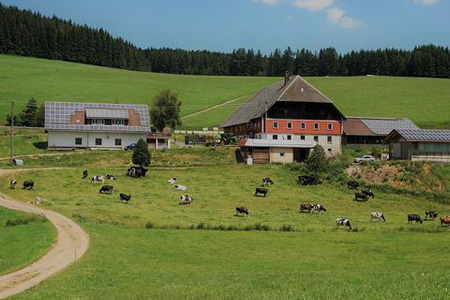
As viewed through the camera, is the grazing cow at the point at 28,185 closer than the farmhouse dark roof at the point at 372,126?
Yes

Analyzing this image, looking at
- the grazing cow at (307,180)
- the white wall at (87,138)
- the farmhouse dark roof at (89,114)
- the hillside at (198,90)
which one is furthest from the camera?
the hillside at (198,90)

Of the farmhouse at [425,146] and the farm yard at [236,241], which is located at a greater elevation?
the farmhouse at [425,146]

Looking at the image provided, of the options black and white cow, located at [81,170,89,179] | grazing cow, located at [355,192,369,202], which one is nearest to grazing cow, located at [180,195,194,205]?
black and white cow, located at [81,170,89,179]

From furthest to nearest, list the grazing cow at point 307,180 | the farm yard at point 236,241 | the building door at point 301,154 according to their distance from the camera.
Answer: the building door at point 301,154 < the grazing cow at point 307,180 < the farm yard at point 236,241

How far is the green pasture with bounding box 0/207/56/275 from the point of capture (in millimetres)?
23614

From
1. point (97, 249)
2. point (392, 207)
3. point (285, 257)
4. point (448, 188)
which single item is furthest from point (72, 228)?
point (448, 188)

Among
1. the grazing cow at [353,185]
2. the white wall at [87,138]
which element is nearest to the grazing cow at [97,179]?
the grazing cow at [353,185]

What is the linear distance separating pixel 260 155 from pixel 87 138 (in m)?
25.8

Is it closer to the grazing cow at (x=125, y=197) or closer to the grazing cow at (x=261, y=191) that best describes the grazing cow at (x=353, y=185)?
the grazing cow at (x=261, y=191)

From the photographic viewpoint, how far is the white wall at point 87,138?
257ft

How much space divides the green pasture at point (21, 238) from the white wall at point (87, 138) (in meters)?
43.5

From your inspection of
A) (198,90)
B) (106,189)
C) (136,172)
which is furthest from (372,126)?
(198,90)

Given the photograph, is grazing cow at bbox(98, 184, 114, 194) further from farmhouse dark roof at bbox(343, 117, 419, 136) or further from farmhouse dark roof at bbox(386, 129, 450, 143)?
farmhouse dark roof at bbox(343, 117, 419, 136)

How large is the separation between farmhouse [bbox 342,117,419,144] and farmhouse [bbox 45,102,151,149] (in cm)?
3015
